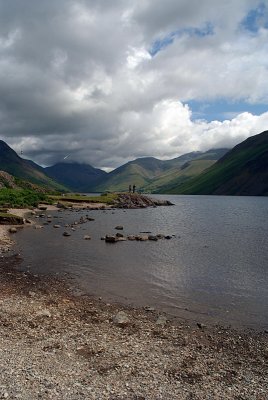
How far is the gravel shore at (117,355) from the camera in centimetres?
1677

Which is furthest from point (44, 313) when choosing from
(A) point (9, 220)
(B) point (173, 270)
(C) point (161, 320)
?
(A) point (9, 220)

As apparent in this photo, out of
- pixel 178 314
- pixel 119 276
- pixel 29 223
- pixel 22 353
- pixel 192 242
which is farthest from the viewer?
pixel 29 223

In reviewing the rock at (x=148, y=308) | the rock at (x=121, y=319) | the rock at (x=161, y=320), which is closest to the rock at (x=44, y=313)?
the rock at (x=121, y=319)

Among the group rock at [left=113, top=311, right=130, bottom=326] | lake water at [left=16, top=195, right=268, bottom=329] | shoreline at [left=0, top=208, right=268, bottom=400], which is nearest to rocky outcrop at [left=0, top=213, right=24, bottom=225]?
lake water at [left=16, top=195, right=268, bottom=329]

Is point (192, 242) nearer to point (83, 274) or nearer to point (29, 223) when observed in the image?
point (83, 274)

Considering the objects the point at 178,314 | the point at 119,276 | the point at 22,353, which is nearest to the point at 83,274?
the point at 119,276

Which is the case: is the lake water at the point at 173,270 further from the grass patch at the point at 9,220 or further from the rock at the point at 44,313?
the grass patch at the point at 9,220

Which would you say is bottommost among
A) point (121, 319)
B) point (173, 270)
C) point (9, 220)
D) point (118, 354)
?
point (173, 270)

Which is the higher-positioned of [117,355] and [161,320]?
[117,355]

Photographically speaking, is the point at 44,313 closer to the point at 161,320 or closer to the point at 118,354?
the point at 118,354

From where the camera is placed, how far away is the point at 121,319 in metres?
27.0

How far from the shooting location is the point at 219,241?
243ft

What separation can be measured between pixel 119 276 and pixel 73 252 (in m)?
17.5

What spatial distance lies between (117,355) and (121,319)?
6454 mm
